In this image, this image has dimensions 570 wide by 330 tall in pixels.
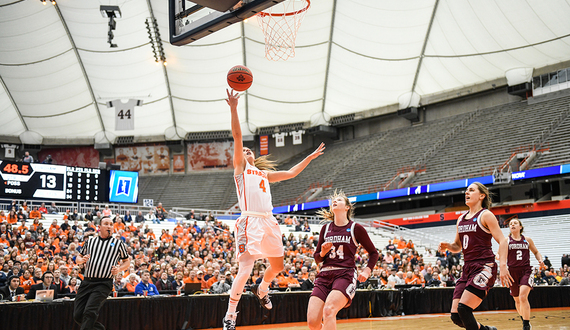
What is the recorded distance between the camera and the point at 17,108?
3734 cm

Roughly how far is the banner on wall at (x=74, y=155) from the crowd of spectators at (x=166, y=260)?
19400 mm

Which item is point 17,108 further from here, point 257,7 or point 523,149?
point 257,7

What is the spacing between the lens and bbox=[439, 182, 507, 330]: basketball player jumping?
19.1 feet

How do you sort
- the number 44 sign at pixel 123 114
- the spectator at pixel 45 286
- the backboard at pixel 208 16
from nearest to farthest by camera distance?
the backboard at pixel 208 16
the spectator at pixel 45 286
the number 44 sign at pixel 123 114

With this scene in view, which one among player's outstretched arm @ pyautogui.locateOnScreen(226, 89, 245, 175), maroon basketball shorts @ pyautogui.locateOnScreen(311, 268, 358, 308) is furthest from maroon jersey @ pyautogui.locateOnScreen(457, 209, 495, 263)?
player's outstretched arm @ pyautogui.locateOnScreen(226, 89, 245, 175)

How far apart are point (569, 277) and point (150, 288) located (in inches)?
583

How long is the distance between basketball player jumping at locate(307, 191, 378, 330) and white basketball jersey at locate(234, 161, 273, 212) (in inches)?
32.1

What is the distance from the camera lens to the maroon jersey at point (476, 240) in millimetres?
6027

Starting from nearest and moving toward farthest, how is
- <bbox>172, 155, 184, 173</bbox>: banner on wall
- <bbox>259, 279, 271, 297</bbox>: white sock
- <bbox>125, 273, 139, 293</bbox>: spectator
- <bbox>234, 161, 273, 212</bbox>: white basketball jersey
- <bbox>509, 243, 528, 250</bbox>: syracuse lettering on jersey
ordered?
<bbox>234, 161, 273, 212</bbox>: white basketball jersey → <bbox>259, 279, 271, 297</bbox>: white sock → <bbox>509, 243, 528, 250</bbox>: syracuse lettering on jersey → <bbox>125, 273, 139, 293</bbox>: spectator → <bbox>172, 155, 184, 173</bbox>: banner on wall

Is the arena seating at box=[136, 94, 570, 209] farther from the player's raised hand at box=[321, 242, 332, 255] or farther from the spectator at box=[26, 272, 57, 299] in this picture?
the player's raised hand at box=[321, 242, 332, 255]

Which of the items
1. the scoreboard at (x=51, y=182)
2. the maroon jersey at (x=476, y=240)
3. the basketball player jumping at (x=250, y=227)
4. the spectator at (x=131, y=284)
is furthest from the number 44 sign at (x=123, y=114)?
the maroon jersey at (x=476, y=240)

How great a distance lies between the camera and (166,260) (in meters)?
17.0

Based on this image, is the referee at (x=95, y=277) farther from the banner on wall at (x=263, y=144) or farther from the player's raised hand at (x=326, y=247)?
the banner on wall at (x=263, y=144)

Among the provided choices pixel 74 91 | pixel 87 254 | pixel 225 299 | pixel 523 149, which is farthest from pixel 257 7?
pixel 74 91
